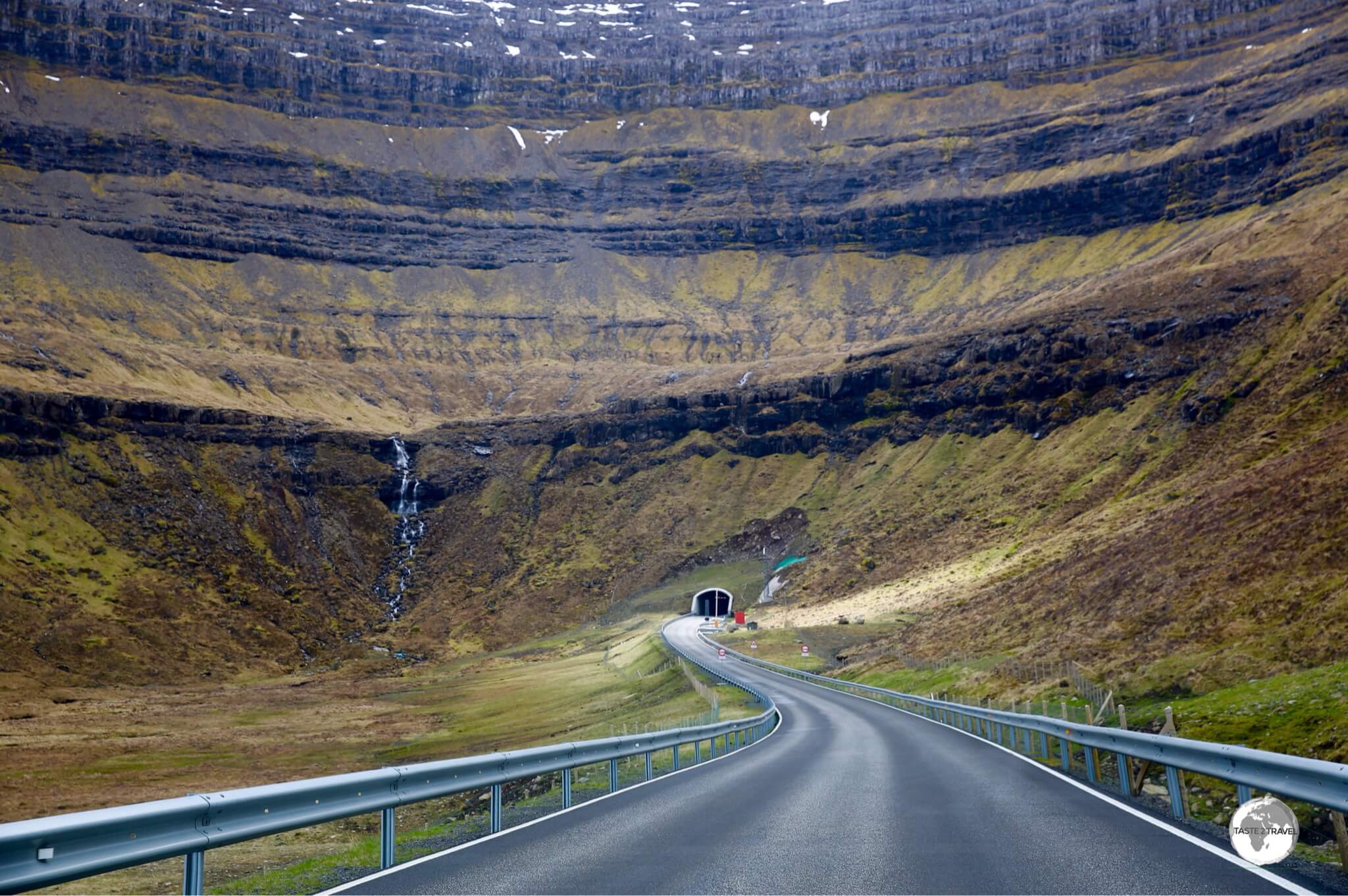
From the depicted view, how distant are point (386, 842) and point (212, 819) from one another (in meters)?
2.45

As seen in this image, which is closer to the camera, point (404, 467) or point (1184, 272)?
point (1184, 272)

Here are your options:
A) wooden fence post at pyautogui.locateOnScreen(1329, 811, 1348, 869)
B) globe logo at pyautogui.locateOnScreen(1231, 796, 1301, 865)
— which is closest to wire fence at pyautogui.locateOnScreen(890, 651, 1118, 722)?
globe logo at pyautogui.locateOnScreen(1231, 796, 1301, 865)

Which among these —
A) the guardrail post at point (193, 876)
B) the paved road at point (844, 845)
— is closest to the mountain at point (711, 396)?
the paved road at point (844, 845)

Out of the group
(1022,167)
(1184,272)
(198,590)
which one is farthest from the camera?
(1022,167)

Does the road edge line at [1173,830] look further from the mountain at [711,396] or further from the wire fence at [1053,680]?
the mountain at [711,396]

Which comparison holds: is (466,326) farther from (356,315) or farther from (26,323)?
(26,323)

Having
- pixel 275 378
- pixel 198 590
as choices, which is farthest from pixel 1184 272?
pixel 275 378

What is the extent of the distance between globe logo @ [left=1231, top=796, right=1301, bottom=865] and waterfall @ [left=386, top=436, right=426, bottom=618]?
102 meters

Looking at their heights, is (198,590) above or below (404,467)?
below

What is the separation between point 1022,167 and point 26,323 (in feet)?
486

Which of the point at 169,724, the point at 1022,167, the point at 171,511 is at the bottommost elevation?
the point at 169,724

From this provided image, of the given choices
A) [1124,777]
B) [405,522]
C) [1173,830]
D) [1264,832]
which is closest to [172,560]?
[405,522]

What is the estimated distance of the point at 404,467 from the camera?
411 feet

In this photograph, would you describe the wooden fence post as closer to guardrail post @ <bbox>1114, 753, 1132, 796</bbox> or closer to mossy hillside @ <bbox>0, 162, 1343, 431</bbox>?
guardrail post @ <bbox>1114, 753, 1132, 796</bbox>
